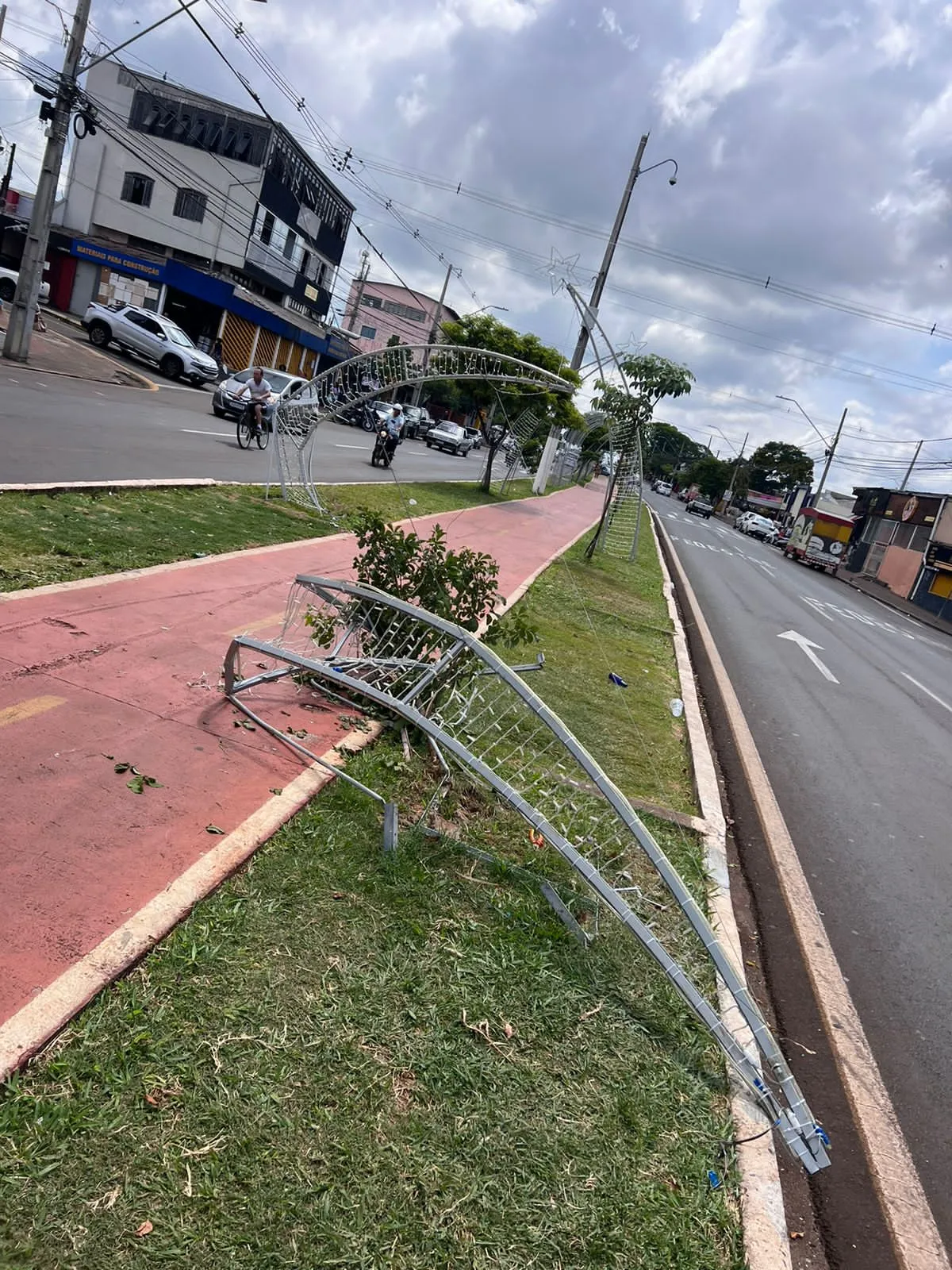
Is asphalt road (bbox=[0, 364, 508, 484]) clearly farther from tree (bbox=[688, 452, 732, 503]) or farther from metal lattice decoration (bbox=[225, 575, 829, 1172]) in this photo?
tree (bbox=[688, 452, 732, 503])

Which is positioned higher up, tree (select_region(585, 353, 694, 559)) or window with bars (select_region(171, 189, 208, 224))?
window with bars (select_region(171, 189, 208, 224))

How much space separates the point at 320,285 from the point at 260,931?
185 ft

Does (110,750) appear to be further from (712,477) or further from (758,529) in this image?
(712,477)

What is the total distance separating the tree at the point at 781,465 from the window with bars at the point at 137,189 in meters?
74.1

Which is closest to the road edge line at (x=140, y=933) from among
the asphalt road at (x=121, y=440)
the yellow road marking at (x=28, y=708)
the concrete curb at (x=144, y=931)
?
the concrete curb at (x=144, y=931)

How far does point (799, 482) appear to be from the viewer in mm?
100938

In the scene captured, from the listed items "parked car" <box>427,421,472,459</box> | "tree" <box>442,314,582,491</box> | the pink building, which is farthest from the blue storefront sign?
the pink building

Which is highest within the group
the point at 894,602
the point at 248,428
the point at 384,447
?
the point at 384,447

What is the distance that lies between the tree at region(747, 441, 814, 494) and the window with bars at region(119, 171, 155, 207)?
74.1 m

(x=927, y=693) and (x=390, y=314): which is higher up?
(x=390, y=314)

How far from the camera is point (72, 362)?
23297 millimetres

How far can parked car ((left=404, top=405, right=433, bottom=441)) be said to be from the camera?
4497cm

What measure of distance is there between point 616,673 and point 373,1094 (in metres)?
6.78

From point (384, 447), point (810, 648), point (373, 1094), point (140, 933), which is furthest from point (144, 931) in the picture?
point (384, 447)
